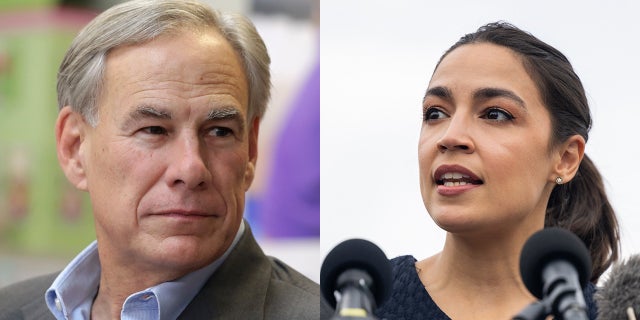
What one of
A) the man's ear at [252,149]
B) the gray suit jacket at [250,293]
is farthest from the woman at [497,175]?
the man's ear at [252,149]

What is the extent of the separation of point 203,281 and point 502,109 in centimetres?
99

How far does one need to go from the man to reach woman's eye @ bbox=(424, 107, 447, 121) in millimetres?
543

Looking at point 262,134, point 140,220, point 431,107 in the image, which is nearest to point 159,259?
point 140,220

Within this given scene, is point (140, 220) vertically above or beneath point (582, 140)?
beneath

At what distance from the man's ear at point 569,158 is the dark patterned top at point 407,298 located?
453 mm

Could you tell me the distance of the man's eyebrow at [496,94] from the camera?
227cm

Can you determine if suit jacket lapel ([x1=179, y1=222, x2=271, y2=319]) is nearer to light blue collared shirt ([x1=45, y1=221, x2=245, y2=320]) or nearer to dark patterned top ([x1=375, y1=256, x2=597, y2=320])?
light blue collared shirt ([x1=45, y1=221, x2=245, y2=320])

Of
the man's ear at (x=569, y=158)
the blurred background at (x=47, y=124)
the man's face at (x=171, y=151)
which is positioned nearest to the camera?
the man's ear at (x=569, y=158)

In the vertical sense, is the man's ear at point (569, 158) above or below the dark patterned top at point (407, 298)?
above

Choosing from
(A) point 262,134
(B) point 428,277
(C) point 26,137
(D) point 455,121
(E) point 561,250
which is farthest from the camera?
(C) point 26,137

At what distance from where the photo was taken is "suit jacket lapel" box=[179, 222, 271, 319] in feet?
8.47

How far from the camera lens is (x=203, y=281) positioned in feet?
8.68

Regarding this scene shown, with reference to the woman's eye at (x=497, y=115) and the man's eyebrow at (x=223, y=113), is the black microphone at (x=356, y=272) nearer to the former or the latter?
the woman's eye at (x=497, y=115)

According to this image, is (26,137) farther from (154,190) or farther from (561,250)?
(561,250)
